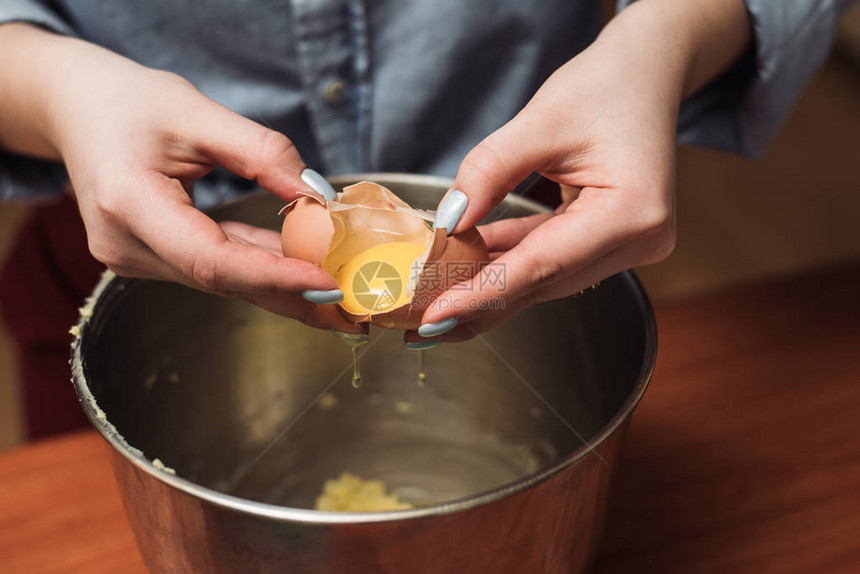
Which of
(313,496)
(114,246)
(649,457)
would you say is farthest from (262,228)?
(649,457)

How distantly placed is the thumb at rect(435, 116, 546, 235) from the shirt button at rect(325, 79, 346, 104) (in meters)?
0.30

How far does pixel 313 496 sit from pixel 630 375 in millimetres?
340

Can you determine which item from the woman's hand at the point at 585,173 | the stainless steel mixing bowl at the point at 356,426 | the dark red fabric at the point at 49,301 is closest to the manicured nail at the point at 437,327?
the woman's hand at the point at 585,173

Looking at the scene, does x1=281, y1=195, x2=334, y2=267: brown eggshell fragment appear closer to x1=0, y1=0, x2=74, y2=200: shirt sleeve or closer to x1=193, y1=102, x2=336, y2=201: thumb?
x1=193, y1=102, x2=336, y2=201: thumb

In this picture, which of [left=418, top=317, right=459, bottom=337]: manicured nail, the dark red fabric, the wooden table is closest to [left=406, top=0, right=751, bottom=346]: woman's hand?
[left=418, top=317, right=459, bottom=337]: manicured nail

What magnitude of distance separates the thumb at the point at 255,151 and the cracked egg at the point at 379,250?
1cm

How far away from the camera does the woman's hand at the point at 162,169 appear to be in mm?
473

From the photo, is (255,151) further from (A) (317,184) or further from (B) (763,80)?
(B) (763,80)

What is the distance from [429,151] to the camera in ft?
2.65

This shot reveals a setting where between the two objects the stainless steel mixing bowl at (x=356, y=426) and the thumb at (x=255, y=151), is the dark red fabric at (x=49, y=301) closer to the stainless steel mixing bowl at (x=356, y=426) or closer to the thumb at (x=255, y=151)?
the stainless steel mixing bowl at (x=356, y=426)

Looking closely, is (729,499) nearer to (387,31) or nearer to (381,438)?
(381,438)

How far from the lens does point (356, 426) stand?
2.48 feet

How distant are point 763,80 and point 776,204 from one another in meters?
1.33

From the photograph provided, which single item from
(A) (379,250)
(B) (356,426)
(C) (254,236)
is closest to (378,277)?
(A) (379,250)
